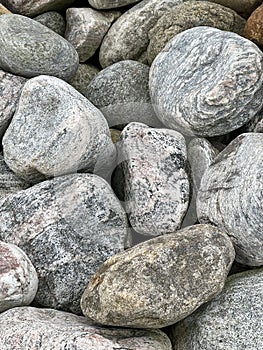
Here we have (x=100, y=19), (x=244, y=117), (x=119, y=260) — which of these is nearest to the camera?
(x=119, y=260)

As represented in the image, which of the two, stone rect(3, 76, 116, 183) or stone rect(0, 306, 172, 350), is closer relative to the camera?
stone rect(0, 306, 172, 350)

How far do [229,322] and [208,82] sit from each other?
2.94 ft

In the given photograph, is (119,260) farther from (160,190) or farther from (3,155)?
(3,155)

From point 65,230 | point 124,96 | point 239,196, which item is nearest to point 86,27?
point 124,96

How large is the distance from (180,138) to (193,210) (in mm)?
276

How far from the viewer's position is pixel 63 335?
182cm

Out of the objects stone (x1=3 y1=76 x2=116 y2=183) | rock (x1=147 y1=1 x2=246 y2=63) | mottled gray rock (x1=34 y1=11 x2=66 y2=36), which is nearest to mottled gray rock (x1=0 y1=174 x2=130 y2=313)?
stone (x1=3 y1=76 x2=116 y2=183)

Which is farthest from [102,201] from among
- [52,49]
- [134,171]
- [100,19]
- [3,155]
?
[100,19]

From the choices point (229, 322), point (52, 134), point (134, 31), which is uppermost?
point (134, 31)

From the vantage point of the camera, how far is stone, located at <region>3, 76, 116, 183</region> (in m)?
2.28

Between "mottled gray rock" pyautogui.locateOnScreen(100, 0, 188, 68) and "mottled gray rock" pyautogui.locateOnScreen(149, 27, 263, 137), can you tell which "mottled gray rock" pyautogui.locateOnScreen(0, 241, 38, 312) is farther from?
"mottled gray rock" pyautogui.locateOnScreen(100, 0, 188, 68)

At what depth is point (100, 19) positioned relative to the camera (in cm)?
304

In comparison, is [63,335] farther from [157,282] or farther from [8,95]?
[8,95]

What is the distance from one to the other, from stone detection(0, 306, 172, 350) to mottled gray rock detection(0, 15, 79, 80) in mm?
Result: 1054
